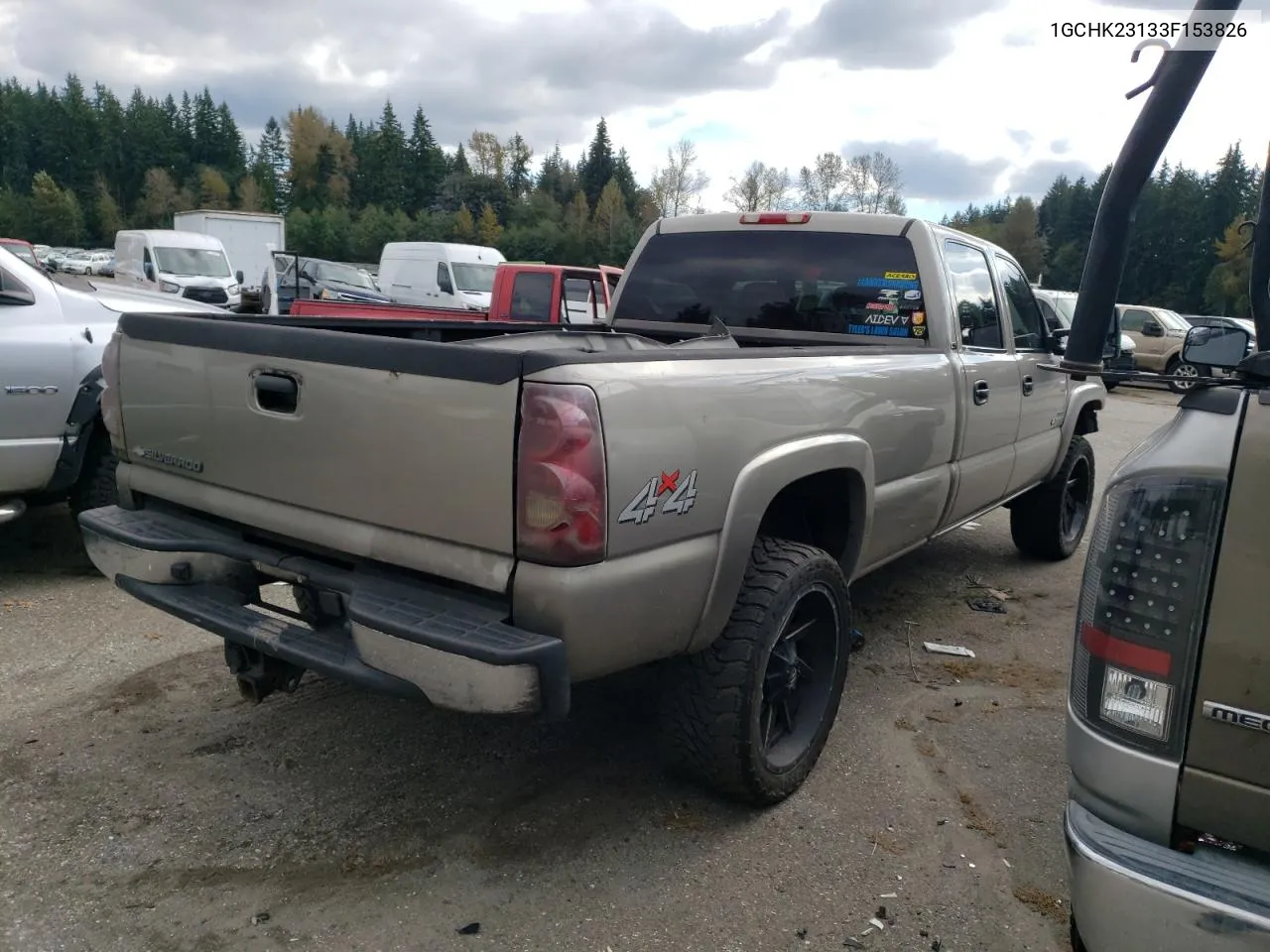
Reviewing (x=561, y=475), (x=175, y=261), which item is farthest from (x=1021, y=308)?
(x=175, y=261)

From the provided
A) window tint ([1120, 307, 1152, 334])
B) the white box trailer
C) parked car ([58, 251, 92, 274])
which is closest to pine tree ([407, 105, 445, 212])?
parked car ([58, 251, 92, 274])

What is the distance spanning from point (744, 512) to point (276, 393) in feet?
4.56

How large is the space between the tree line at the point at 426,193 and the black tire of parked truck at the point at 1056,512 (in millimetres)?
48568

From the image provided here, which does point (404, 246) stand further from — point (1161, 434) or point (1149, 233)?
point (1149, 233)

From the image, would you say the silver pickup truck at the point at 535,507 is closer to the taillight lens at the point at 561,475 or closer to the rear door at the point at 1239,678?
the taillight lens at the point at 561,475

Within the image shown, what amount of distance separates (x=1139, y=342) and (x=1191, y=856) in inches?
903

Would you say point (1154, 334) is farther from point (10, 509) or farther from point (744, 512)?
point (10, 509)

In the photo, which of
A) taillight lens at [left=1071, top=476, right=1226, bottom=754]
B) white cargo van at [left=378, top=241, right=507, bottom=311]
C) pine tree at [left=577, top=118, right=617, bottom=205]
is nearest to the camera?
taillight lens at [left=1071, top=476, right=1226, bottom=754]

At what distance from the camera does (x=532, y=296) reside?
527 inches

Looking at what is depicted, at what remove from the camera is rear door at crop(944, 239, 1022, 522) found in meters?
4.30

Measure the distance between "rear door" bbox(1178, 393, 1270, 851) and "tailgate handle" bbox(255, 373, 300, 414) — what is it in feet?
7.35

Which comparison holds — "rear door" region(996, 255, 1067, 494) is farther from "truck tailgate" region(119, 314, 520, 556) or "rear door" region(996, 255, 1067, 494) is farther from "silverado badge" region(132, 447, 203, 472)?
"silverado badge" region(132, 447, 203, 472)

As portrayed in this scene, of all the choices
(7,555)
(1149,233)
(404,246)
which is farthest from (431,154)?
(7,555)

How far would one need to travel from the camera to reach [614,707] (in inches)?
149
